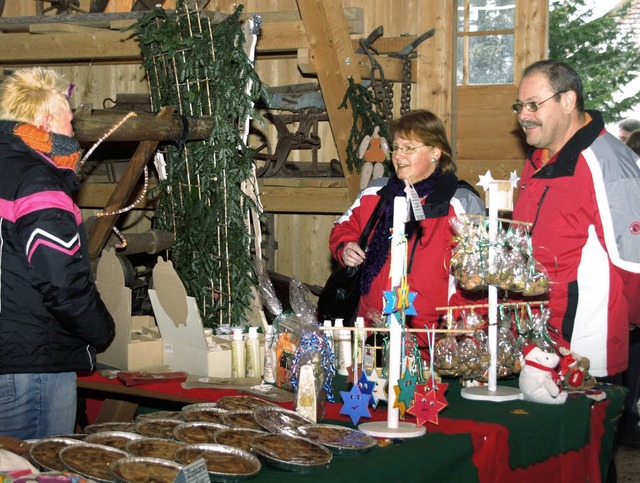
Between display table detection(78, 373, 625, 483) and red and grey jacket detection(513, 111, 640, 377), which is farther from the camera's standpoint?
red and grey jacket detection(513, 111, 640, 377)

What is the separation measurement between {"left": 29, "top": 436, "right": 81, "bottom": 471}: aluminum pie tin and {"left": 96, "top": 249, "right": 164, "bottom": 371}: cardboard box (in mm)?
1371

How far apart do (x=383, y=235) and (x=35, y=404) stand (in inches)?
65.4

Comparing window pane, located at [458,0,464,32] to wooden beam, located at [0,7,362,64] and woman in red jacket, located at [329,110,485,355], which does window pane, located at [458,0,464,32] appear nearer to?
wooden beam, located at [0,7,362,64]

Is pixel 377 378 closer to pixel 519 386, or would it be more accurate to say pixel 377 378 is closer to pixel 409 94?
pixel 519 386

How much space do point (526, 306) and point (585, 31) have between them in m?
11.2

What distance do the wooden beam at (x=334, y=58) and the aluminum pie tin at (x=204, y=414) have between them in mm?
3601

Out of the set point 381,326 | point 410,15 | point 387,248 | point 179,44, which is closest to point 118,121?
point 179,44

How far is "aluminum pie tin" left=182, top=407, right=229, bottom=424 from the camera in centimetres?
297

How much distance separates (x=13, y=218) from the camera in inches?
119

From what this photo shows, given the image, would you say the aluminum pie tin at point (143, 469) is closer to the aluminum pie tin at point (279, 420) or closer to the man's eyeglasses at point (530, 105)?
the aluminum pie tin at point (279, 420)

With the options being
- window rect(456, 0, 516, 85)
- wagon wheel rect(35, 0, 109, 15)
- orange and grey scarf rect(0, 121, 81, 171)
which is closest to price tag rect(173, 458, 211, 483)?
orange and grey scarf rect(0, 121, 81, 171)

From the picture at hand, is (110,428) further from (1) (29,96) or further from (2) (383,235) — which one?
(2) (383,235)

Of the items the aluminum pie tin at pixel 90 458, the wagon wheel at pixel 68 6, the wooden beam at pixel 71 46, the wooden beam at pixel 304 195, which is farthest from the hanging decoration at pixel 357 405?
the wagon wheel at pixel 68 6

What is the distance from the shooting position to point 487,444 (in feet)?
9.70
